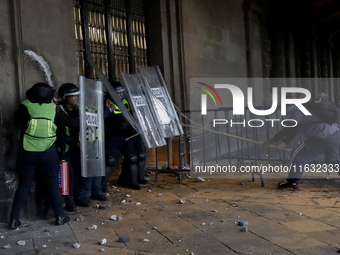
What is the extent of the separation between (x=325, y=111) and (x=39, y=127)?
12.7ft

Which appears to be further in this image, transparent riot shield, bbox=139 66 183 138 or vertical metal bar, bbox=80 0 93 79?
vertical metal bar, bbox=80 0 93 79

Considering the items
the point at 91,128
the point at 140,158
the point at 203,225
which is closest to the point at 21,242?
the point at 91,128

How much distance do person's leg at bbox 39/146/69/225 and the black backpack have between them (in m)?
3.58

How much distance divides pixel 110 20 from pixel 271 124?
3652mm

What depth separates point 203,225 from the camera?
4355 millimetres

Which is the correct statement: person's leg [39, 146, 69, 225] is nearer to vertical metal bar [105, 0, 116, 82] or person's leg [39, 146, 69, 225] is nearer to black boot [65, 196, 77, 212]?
black boot [65, 196, 77, 212]

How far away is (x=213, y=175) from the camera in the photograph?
7.44 m

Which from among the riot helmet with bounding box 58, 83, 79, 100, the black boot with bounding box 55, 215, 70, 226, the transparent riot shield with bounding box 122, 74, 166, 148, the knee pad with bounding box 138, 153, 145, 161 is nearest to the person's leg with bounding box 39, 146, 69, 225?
the black boot with bounding box 55, 215, 70, 226

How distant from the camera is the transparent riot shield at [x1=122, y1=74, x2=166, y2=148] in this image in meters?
5.99

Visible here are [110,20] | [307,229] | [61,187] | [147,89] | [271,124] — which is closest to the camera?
[307,229]

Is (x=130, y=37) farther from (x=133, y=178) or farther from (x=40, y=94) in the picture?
(x=40, y=94)

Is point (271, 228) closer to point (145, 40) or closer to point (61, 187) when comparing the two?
point (61, 187)

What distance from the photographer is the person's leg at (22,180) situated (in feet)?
14.6

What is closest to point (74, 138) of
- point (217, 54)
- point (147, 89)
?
point (147, 89)
